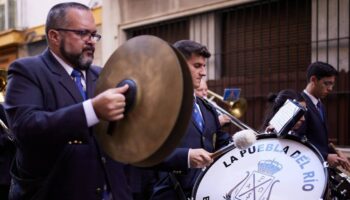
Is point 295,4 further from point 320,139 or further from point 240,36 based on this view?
point 320,139

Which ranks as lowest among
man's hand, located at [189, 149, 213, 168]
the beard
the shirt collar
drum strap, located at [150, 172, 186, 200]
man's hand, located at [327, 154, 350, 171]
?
man's hand, located at [327, 154, 350, 171]

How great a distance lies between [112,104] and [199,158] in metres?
1.07

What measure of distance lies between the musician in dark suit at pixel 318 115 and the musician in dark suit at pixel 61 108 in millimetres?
2748

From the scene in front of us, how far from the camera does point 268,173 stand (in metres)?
3.08

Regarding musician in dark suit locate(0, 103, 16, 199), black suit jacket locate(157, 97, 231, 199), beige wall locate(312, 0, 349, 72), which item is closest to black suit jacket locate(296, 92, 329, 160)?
black suit jacket locate(157, 97, 231, 199)

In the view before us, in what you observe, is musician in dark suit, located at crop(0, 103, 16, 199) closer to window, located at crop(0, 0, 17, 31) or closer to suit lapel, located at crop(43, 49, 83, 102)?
suit lapel, located at crop(43, 49, 83, 102)

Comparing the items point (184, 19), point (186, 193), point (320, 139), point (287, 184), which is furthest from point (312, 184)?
point (184, 19)

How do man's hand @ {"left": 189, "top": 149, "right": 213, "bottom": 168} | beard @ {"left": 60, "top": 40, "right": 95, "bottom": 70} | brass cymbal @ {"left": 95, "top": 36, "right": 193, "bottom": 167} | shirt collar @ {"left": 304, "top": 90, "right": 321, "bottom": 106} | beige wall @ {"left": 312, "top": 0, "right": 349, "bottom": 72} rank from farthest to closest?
1. beige wall @ {"left": 312, "top": 0, "right": 349, "bottom": 72}
2. shirt collar @ {"left": 304, "top": 90, "right": 321, "bottom": 106}
3. man's hand @ {"left": 189, "top": 149, "right": 213, "bottom": 168}
4. beard @ {"left": 60, "top": 40, "right": 95, "bottom": 70}
5. brass cymbal @ {"left": 95, "top": 36, "right": 193, "bottom": 167}

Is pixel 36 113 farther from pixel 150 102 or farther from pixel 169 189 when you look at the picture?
pixel 169 189

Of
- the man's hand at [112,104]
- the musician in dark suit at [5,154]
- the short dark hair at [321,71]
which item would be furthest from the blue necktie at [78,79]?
the short dark hair at [321,71]

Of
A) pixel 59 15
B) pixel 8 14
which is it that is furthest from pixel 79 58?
pixel 8 14

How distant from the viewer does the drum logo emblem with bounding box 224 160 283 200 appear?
3021mm

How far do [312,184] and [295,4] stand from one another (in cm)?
510

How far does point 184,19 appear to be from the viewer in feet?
30.9
